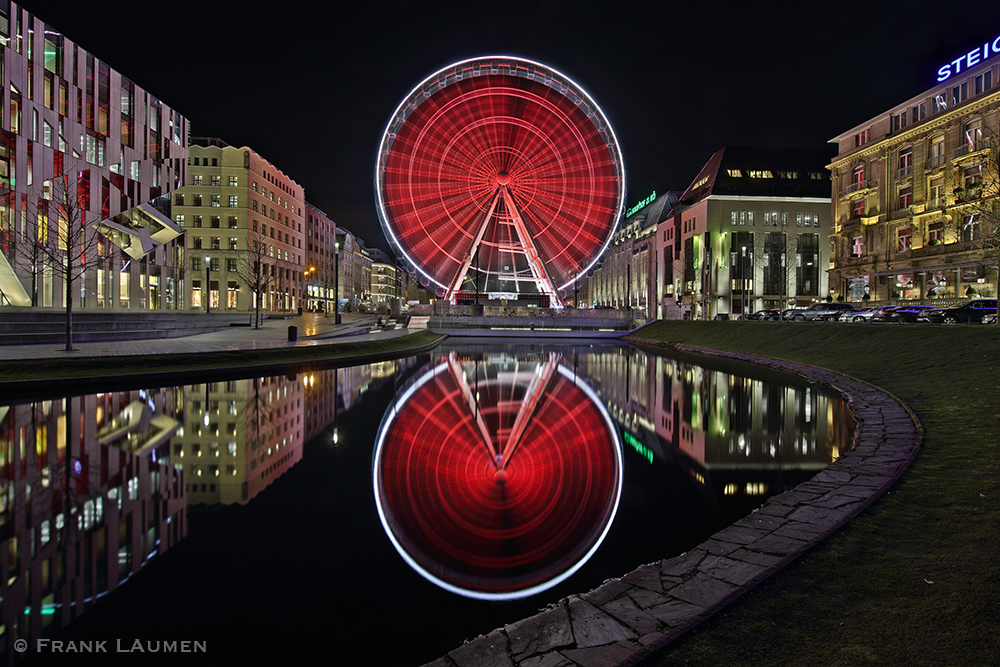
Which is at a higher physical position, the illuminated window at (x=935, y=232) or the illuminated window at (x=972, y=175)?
the illuminated window at (x=972, y=175)

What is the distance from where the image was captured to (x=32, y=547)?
4.82m

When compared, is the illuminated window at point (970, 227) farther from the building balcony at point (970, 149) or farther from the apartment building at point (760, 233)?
the apartment building at point (760, 233)

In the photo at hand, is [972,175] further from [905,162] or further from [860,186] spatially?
[860,186]

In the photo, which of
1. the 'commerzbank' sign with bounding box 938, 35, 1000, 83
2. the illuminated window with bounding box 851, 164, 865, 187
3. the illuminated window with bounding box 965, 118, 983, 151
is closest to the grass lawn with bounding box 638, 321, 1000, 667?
the illuminated window with bounding box 965, 118, 983, 151

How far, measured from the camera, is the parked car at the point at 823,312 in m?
39.2

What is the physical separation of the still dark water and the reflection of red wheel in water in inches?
1.3

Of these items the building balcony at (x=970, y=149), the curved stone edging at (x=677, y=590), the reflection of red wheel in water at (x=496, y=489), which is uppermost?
the building balcony at (x=970, y=149)

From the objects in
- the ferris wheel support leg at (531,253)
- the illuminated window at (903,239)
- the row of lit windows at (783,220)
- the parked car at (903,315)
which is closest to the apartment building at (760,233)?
the row of lit windows at (783,220)

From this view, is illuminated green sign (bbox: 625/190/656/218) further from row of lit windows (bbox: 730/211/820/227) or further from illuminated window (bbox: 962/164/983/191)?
illuminated window (bbox: 962/164/983/191)

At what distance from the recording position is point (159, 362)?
1778 cm

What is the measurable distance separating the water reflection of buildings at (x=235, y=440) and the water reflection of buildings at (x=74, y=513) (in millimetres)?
325

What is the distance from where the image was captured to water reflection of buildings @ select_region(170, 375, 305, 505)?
270 inches

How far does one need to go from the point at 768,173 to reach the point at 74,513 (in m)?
88.1

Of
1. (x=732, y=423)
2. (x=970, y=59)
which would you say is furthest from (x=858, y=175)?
(x=732, y=423)
